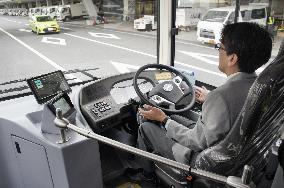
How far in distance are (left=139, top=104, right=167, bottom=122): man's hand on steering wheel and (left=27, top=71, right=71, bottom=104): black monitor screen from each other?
1.64ft

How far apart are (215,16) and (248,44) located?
8.68 meters

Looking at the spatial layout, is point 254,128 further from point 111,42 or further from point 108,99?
point 111,42

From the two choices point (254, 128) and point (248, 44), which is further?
point (248, 44)

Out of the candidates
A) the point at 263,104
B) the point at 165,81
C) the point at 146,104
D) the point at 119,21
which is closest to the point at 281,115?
the point at 263,104

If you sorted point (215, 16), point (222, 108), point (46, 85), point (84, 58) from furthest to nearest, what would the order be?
point (215, 16) < point (84, 58) < point (46, 85) < point (222, 108)

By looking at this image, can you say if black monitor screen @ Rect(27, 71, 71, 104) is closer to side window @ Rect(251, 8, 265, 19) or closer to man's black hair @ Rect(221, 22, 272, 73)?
man's black hair @ Rect(221, 22, 272, 73)

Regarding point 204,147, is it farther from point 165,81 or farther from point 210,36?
point 210,36

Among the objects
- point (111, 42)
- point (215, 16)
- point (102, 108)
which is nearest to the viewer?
point (102, 108)

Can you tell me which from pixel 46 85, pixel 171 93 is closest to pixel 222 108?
pixel 171 93

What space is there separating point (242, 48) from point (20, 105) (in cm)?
120

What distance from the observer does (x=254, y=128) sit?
35.1 inches

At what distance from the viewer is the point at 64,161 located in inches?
47.5

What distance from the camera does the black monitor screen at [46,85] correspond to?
1427 mm

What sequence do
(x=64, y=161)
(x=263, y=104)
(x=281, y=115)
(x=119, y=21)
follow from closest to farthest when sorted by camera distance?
(x=263, y=104), (x=281, y=115), (x=64, y=161), (x=119, y=21)
